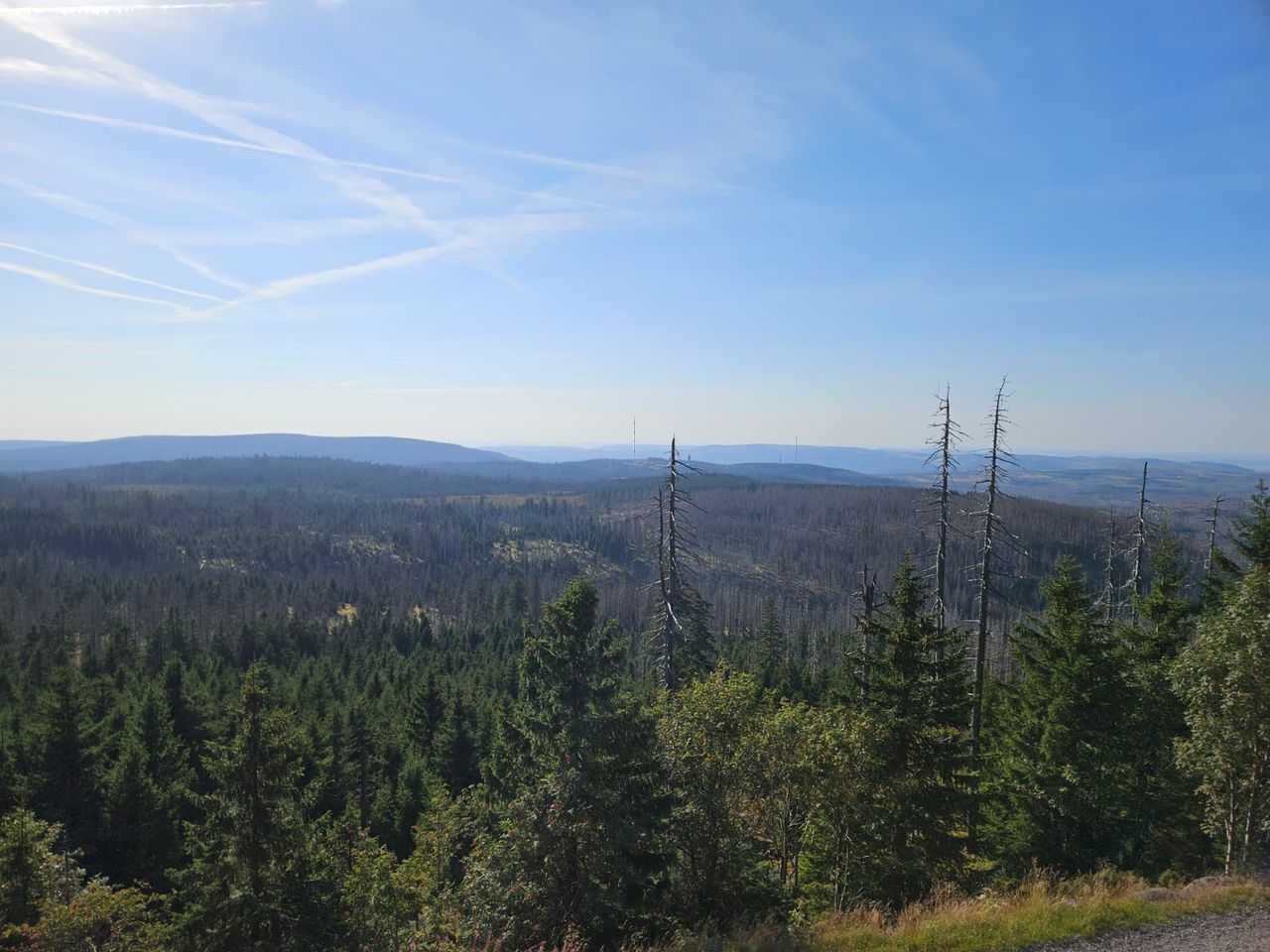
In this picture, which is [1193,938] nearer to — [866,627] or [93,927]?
[866,627]

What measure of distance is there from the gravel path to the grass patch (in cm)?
20

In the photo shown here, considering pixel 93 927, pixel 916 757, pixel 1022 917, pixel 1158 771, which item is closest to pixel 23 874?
pixel 93 927

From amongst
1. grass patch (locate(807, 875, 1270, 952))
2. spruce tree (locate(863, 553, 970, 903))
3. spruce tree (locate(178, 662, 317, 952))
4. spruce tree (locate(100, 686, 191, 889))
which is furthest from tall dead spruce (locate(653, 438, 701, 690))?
spruce tree (locate(100, 686, 191, 889))

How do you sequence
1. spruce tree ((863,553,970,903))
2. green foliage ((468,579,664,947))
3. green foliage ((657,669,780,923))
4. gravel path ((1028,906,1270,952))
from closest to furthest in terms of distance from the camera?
1. gravel path ((1028,906,1270,952))
2. green foliage ((468,579,664,947))
3. green foliage ((657,669,780,923))
4. spruce tree ((863,553,970,903))

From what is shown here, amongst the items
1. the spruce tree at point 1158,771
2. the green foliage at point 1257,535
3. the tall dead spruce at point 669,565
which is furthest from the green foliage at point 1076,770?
the tall dead spruce at point 669,565

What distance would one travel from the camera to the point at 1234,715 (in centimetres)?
1506

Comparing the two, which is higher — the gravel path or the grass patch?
the gravel path

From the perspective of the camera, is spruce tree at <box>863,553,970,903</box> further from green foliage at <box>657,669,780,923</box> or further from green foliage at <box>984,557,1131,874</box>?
green foliage at <box>657,669,780,923</box>

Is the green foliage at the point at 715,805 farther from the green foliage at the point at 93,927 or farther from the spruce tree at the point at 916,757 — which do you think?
the green foliage at the point at 93,927

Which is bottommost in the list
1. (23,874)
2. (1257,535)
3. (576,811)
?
(23,874)

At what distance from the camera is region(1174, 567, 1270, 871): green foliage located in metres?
15.0

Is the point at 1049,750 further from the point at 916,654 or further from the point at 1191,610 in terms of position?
the point at 1191,610

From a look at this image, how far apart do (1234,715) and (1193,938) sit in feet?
18.3

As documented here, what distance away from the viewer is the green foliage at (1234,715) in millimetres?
14969
